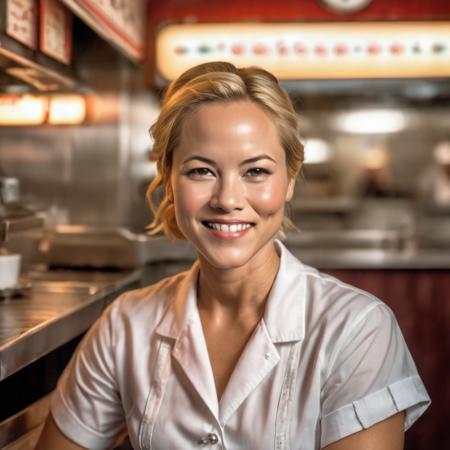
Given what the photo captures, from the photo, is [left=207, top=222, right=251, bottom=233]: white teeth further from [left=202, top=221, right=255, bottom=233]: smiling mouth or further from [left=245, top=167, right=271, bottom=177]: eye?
[left=245, top=167, right=271, bottom=177]: eye

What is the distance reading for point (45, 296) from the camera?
2.57 m

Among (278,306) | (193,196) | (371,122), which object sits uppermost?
(371,122)

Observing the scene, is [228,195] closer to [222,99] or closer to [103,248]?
Result: [222,99]

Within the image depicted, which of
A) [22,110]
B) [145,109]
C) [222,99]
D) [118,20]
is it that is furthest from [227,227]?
[145,109]

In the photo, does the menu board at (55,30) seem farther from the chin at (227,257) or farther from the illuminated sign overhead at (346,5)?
the chin at (227,257)

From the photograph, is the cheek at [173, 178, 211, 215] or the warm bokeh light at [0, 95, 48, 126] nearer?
the cheek at [173, 178, 211, 215]

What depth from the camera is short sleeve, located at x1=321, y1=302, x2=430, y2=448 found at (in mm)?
1405

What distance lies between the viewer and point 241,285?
1.62 metres

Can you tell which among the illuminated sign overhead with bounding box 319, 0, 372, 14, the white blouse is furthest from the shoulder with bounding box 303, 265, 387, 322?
the illuminated sign overhead with bounding box 319, 0, 372, 14

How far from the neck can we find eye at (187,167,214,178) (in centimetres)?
22

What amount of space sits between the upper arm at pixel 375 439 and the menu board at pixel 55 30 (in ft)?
6.18

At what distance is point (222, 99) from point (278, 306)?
1.44 ft

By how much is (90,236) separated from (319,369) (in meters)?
2.33

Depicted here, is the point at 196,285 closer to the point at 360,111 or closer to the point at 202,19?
the point at 202,19
